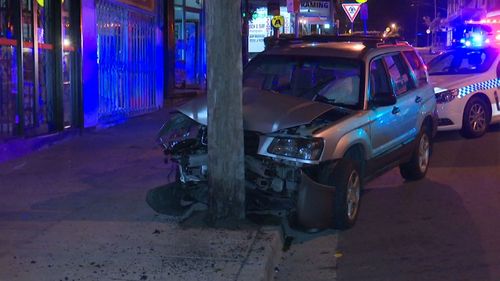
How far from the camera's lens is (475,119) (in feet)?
40.4

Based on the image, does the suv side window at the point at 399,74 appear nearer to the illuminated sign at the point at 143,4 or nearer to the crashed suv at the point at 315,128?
the crashed suv at the point at 315,128

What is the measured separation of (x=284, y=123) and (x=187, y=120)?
1151 millimetres

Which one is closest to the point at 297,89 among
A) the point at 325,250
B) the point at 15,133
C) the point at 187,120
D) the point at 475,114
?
the point at 187,120

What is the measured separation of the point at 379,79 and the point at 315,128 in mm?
1742

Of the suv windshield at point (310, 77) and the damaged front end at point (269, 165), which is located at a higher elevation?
the suv windshield at point (310, 77)

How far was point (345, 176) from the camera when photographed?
6324 millimetres

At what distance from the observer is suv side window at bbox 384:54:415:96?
310 inches

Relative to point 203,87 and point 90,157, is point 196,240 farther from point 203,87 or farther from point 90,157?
point 203,87

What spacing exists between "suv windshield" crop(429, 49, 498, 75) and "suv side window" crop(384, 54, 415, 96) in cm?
494

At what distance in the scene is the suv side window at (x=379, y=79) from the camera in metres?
7.41

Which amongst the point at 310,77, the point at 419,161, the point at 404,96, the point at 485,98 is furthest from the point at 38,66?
the point at 485,98

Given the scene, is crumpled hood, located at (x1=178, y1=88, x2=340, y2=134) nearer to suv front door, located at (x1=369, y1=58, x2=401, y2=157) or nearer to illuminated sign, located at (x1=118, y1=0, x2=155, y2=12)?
suv front door, located at (x1=369, y1=58, x2=401, y2=157)

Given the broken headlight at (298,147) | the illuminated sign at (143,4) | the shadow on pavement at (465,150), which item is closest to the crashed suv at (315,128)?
the broken headlight at (298,147)

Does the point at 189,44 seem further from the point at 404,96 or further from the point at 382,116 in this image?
the point at 382,116
